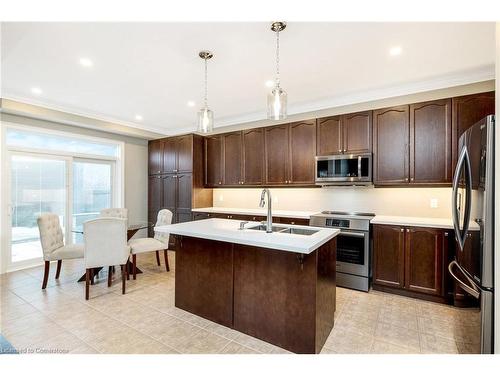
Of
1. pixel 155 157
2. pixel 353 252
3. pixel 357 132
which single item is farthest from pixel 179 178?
pixel 353 252

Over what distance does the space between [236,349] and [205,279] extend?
67cm

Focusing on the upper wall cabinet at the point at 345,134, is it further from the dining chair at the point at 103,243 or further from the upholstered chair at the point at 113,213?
the upholstered chair at the point at 113,213

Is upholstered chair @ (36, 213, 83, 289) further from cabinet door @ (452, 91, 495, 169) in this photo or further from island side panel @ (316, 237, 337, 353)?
cabinet door @ (452, 91, 495, 169)

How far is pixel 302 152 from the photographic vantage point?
4.06m

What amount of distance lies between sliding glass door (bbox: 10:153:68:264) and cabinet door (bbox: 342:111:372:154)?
193 inches

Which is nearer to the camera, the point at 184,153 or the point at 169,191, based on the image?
the point at 184,153

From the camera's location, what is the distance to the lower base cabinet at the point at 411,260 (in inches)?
110

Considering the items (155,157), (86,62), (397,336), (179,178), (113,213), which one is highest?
(86,62)

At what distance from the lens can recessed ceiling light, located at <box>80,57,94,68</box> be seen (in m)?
2.63

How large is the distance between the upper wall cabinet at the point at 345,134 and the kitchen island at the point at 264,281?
182 cm

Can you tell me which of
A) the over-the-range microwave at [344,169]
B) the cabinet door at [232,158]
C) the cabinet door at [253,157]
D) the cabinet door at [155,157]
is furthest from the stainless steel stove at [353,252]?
the cabinet door at [155,157]

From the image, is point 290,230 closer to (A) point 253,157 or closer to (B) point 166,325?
(B) point 166,325
